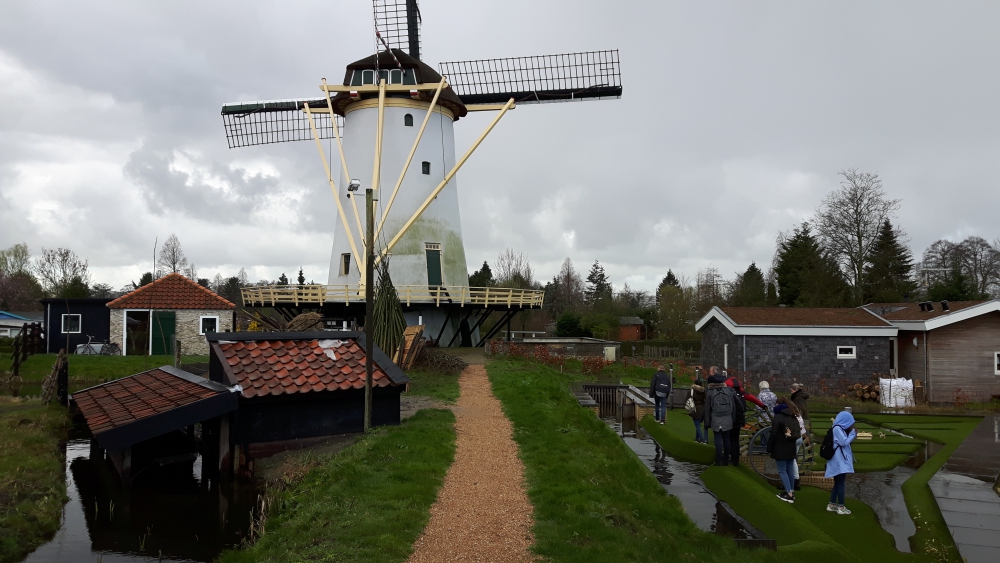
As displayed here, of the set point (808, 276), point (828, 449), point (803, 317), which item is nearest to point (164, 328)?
point (803, 317)

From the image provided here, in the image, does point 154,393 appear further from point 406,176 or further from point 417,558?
point 406,176

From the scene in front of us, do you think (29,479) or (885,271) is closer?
(29,479)

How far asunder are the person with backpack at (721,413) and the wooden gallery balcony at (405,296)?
55.0 ft

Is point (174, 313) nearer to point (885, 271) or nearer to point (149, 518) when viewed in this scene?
point (149, 518)

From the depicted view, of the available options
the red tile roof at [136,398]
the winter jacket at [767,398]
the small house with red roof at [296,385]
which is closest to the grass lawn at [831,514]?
the winter jacket at [767,398]

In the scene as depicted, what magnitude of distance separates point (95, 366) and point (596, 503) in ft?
78.1

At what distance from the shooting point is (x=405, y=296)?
2792 centimetres

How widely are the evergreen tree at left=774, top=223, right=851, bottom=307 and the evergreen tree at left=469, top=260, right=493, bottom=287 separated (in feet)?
73.5

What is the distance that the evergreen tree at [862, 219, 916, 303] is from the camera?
126ft

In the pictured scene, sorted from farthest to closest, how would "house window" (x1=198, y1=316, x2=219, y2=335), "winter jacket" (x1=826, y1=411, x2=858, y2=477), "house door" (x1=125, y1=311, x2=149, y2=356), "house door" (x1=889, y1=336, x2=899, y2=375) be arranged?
"house door" (x1=125, y1=311, x2=149, y2=356) < "house window" (x1=198, y1=316, x2=219, y2=335) < "house door" (x1=889, y1=336, x2=899, y2=375) < "winter jacket" (x1=826, y1=411, x2=858, y2=477)

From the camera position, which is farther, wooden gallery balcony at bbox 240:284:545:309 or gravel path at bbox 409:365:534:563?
wooden gallery balcony at bbox 240:284:545:309

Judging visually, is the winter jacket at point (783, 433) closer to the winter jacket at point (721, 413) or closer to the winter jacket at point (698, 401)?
the winter jacket at point (721, 413)

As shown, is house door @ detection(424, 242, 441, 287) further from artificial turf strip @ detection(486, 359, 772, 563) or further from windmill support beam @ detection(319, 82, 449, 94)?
artificial turf strip @ detection(486, 359, 772, 563)

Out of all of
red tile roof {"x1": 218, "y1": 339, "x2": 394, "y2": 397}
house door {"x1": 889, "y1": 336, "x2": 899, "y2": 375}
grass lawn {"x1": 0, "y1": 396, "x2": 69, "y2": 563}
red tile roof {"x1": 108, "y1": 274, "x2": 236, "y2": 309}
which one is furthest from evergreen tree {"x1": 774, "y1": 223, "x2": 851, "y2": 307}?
grass lawn {"x1": 0, "y1": 396, "x2": 69, "y2": 563}
